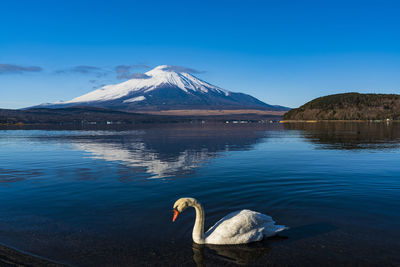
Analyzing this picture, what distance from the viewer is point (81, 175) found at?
23.1 metres

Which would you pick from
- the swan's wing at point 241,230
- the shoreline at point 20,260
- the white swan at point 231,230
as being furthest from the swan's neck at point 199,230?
the shoreline at point 20,260

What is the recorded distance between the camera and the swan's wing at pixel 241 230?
34.8 ft

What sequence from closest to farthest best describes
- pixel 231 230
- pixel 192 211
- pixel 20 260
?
pixel 20 260 < pixel 231 230 < pixel 192 211

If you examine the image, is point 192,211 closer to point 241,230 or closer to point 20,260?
point 241,230

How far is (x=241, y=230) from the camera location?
10656 mm

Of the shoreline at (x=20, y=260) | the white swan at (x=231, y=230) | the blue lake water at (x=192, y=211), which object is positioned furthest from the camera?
the white swan at (x=231, y=230)

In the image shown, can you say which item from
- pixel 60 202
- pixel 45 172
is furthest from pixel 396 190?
pixel 45 172

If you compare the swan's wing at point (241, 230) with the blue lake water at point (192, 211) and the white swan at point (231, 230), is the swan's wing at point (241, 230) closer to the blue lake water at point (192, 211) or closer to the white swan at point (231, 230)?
the white swan at point (231, 230)

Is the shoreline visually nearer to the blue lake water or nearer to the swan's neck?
the blue lake water

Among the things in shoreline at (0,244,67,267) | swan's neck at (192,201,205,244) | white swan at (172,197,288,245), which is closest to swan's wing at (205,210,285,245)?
white swan at (172,197,288,245)

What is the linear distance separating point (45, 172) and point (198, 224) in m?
18.5

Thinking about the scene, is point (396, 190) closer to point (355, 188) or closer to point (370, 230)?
point (355, 188)

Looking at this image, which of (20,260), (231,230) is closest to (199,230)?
(231,230)

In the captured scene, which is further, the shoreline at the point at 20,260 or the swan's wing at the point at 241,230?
the swan's wing at the point at 241,230
